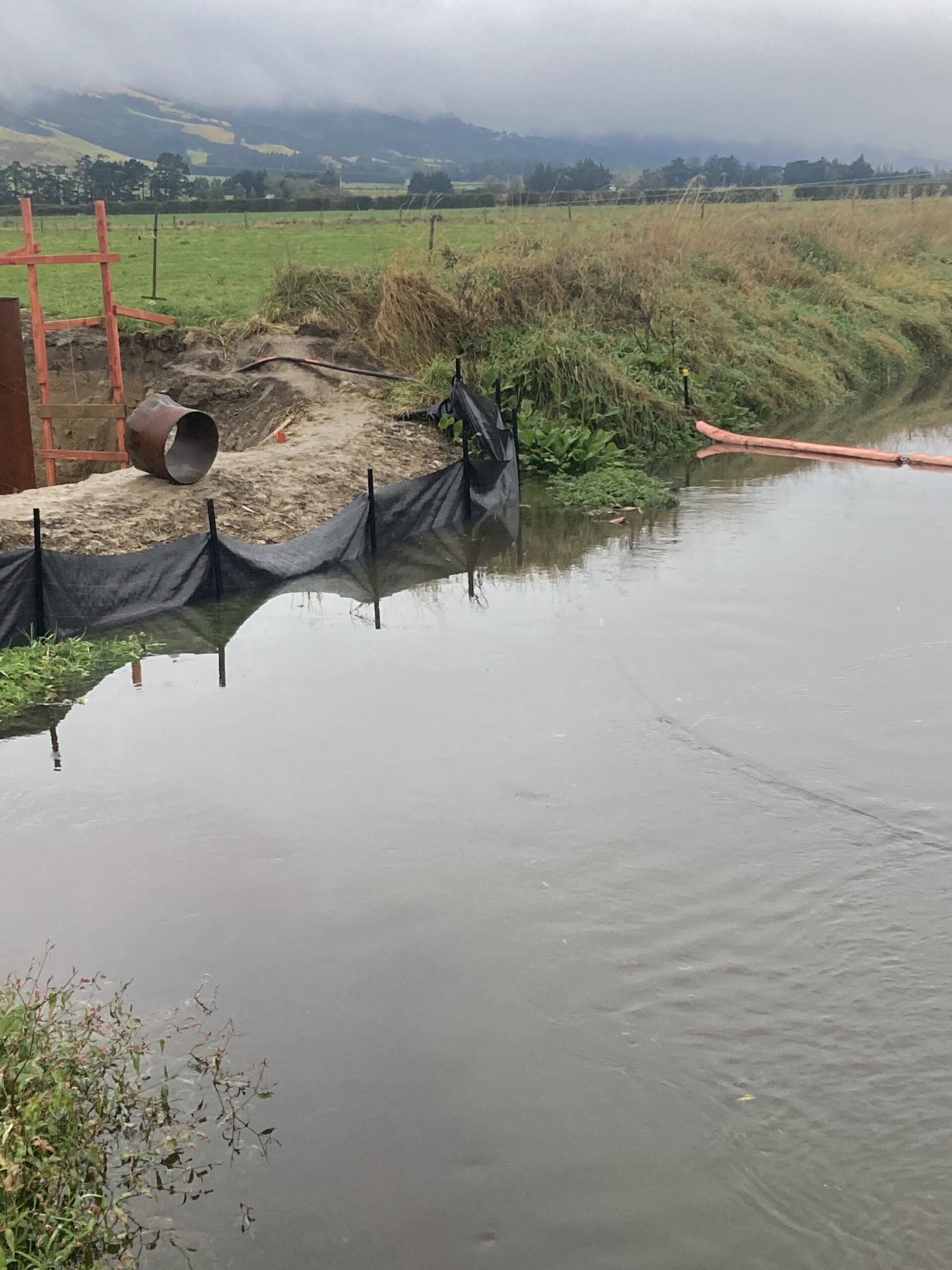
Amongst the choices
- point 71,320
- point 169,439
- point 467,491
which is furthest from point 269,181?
point 169,439

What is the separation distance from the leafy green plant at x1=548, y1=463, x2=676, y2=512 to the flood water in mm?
5537

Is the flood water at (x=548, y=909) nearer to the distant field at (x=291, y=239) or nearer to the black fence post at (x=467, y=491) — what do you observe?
the black fence post at (x=467, y=491)

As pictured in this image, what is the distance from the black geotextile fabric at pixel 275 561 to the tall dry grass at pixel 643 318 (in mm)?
4715

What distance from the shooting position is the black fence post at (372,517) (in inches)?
627

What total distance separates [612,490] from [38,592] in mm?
10297

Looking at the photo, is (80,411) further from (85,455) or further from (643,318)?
(643,318)

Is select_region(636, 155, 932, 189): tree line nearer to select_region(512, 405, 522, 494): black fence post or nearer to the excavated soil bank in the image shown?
the excavated soil bank

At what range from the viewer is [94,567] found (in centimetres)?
1287

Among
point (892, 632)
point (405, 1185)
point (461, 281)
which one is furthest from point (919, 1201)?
point (461, 281)

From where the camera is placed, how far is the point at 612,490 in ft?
65.6

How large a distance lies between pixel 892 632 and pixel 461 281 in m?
16.2

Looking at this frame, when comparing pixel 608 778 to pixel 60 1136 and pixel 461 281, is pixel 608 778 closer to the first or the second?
pixel 60 1136

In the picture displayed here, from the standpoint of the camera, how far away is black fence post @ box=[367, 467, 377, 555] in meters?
15.9

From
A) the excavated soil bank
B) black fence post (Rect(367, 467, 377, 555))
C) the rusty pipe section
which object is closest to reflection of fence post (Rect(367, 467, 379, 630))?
black fence post (Rect(367, 467, 377, 555))
